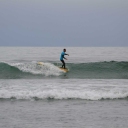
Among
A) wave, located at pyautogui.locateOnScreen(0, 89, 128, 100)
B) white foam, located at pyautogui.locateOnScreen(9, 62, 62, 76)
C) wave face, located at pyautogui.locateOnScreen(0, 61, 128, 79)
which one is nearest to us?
wave, located at pyautogui.locateOnScreen(0, 89, 128, 100)

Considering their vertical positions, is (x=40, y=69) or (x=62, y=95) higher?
(x=40, y=69)

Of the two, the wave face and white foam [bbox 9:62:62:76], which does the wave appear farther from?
white foam [bbox 9:62:62:76]

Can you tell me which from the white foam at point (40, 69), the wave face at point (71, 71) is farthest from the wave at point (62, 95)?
the white foam at point (40, 69)

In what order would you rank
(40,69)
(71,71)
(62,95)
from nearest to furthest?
(62,95)
(40,69)
(71,71)

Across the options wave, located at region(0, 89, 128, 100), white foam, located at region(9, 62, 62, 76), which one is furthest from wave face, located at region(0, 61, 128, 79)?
wave, located at region(0, 89, 128, 100)

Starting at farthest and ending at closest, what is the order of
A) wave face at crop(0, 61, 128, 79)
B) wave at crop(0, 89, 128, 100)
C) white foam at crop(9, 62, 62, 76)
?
white foam at crop(9, 62, 62, 76), wave face at crop(0, 61, 128, 79), wave at crop(0, 89, 128, 100)

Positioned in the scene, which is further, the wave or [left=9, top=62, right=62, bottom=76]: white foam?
[left=9, top=62, right=62, bottom=76]: white foam

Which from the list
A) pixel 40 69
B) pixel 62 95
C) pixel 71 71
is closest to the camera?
pixel 62 95

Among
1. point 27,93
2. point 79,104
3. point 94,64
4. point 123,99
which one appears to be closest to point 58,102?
point 79,104

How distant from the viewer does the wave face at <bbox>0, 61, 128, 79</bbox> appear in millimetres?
22922

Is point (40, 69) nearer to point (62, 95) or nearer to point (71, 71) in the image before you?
point (71, 71)

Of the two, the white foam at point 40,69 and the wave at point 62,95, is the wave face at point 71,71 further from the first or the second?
the wave at point 62,95

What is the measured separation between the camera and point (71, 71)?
24891 mm

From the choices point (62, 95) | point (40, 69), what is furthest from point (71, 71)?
point (62, 95)
